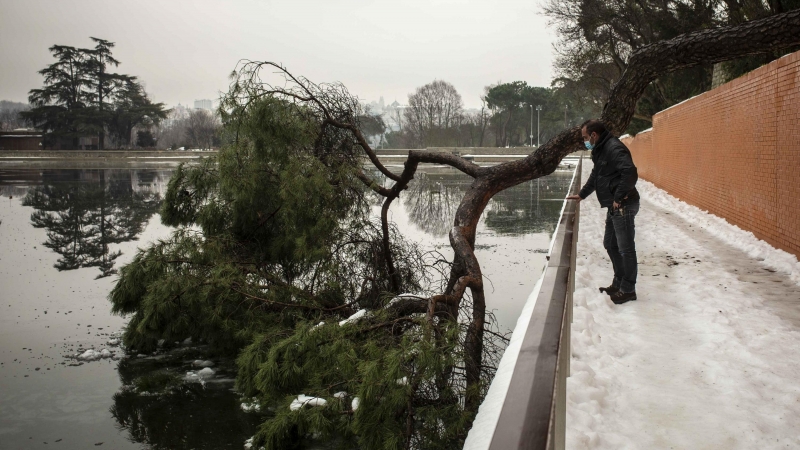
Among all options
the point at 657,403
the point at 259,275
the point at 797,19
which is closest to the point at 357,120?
the point at 259,275

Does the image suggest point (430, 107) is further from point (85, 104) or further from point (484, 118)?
point (85, 104)

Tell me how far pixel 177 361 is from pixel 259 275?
1.31 meters

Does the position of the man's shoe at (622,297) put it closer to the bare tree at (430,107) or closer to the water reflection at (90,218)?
the water reflection at (90,218)

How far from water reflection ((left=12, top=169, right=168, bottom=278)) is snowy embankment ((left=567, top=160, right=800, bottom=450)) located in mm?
8699

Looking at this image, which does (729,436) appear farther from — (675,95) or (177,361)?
(675,95)

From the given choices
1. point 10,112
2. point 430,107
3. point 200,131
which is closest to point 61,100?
point 200,131

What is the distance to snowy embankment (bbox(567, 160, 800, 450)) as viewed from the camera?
3.07 metres

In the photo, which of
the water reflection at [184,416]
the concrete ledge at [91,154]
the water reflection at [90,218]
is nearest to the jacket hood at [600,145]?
the water reflection at [184,416]

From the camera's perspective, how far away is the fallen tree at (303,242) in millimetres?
5195

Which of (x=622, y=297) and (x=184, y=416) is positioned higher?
(x=622, y=297)

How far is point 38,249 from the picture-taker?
12633 millimetres

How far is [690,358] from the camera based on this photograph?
160 inches

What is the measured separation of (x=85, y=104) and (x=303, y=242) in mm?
70753

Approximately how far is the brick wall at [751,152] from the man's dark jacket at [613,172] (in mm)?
2935
